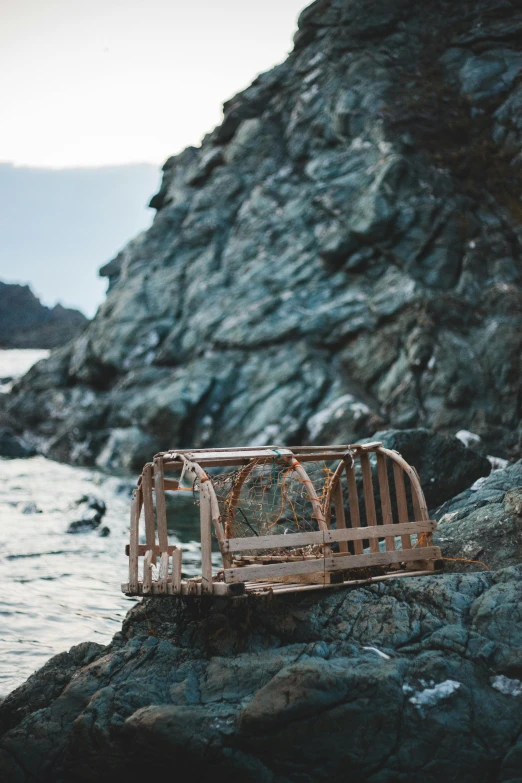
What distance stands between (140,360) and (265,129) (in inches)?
769

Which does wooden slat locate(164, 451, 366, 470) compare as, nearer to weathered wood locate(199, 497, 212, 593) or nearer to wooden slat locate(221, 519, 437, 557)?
weathered wood locate(199, 497, 212, 593)

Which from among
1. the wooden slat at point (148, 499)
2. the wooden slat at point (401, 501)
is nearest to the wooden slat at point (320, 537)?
the wooden slat at point (401, 501)

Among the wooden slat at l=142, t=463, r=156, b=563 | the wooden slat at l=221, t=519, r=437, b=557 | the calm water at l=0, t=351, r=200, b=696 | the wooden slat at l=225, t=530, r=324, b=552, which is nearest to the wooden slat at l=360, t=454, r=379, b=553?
the wooden slat at l=221, t=519, r=437, b=557

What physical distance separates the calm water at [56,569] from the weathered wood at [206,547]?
523 centimetres

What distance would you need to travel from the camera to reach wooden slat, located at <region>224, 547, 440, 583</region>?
914 cm

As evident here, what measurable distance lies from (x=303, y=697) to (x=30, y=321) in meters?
166

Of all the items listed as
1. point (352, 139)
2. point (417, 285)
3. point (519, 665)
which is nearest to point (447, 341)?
point (417, 285)

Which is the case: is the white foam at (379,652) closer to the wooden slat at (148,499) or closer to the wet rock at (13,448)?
the wooden slat at (148,499)

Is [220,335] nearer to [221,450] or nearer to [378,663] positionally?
[221,450]

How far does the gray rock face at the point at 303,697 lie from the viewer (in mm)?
7355

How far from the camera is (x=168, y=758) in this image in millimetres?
7512

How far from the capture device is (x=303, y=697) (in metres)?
7.42

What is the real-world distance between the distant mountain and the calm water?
9670cm

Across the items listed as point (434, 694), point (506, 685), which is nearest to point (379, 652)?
point (434, 694)
